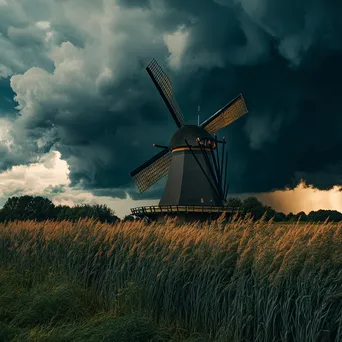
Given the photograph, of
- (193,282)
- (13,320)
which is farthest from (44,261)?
(193,282)

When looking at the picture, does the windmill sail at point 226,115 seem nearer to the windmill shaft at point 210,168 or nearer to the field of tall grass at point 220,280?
the windmill shaft at point 210,168

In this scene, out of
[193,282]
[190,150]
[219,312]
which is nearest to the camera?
[219,312]

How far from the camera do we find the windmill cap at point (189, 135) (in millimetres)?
32656

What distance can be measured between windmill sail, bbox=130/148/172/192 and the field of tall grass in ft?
82.9

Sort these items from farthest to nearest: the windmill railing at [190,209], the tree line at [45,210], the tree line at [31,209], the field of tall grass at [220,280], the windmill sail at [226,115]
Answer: the tree line at [31,209], the tree line at [45,210], the windmill sail at [226,115], the windmill railing at [190,209], the field of tall grass at [220,280]

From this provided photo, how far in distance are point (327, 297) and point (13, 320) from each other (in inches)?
223

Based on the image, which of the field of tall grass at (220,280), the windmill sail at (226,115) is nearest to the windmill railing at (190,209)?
the windmill sail at (226,115)

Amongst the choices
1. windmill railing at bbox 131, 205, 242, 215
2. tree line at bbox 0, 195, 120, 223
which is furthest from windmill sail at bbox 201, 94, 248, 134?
tree line at bbox 0, 195, 120, 223

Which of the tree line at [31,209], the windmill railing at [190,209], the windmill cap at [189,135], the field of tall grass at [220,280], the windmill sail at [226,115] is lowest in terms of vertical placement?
the field of tall grass at [220,280]

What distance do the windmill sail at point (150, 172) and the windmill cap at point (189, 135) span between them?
3.07 metres

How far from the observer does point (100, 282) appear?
9.91m

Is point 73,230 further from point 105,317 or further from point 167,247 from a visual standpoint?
point 105,317

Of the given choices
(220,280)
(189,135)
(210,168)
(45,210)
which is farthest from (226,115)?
(45,210)

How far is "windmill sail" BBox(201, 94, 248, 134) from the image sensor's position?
119 feet
